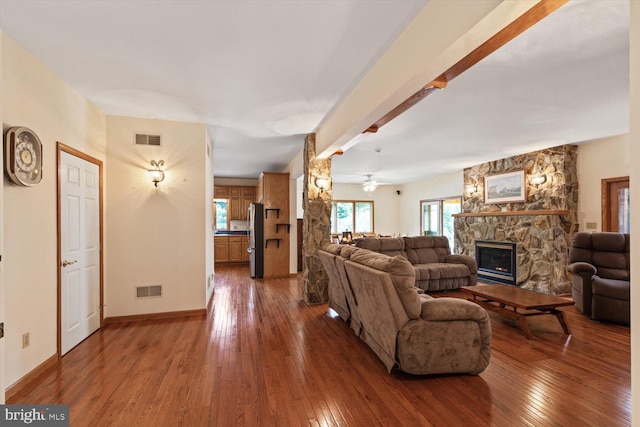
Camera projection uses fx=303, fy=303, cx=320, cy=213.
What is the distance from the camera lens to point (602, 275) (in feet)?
14.7

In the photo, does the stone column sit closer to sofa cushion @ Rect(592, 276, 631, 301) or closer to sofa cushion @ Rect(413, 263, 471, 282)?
sofa cushion @ Rect(413, 263, 471, 282)

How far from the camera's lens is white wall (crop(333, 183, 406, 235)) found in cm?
1115

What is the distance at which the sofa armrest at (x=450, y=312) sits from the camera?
261cm

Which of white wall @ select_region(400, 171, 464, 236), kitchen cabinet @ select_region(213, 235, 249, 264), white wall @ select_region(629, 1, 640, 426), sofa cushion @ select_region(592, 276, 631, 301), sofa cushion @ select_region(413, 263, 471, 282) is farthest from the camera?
kitchen cabinet @ select_region(213, 235, 249, 264)

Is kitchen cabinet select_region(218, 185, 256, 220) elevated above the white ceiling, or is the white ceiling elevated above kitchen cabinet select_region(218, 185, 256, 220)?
the white ceiling

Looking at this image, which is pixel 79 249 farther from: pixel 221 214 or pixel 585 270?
pixel 585 270

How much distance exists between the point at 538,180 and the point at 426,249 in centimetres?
255

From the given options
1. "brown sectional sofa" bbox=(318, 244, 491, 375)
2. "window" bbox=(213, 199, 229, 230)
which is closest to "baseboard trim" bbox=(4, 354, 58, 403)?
"brown sectional sofa" bbox=(318, 244, 491, 375)

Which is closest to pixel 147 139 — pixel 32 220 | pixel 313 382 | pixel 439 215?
pixel 32 220

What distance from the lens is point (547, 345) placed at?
3.30 metres

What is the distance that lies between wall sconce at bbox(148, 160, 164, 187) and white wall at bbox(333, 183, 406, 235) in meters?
7.57

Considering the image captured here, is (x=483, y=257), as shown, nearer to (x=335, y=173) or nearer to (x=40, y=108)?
(x=335, y=173)

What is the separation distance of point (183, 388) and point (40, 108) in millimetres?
2841

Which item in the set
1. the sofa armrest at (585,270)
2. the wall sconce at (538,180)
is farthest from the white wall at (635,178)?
the wall sconce at (538,180)
